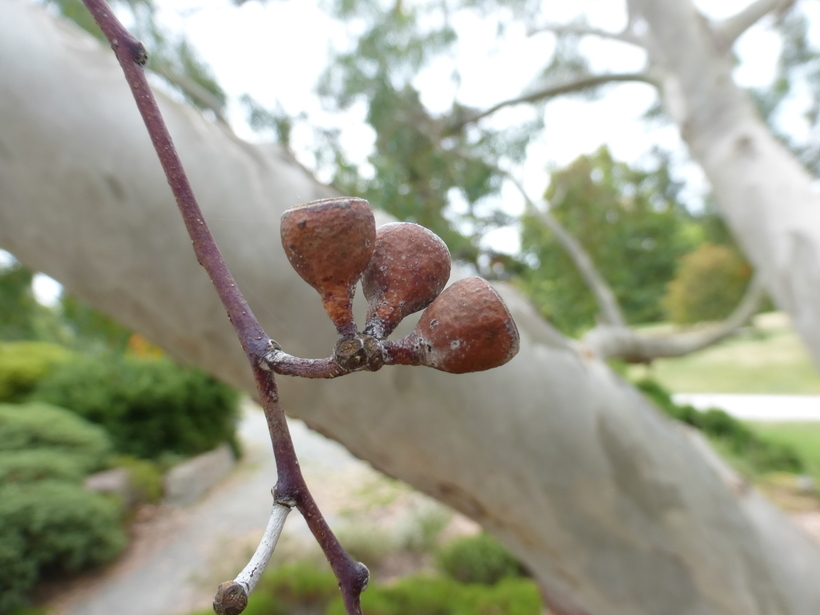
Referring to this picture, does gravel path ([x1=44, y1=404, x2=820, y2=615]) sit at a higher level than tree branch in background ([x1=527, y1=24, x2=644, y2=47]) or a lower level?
lower

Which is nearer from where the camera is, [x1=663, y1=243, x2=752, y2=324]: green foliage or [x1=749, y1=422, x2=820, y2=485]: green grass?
[x1=749, y1=422, x2=820, y2=485]: green grass

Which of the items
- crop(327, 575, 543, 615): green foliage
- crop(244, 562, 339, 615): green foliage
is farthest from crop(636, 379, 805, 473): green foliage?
crop(244, 562, 339, 615): green foliage

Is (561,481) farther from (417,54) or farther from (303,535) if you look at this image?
(303,535)

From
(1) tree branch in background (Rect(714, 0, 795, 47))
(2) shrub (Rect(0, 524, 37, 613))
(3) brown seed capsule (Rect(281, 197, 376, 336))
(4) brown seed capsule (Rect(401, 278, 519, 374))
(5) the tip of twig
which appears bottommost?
(5) the tip of twig

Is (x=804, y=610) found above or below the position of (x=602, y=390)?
below

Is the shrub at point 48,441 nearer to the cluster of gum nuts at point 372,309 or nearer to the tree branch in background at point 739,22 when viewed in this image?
the cluster of gum nuts at point 372,309

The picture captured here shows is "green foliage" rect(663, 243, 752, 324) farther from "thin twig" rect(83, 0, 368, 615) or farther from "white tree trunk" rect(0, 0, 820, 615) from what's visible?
"thin twig" rect(83, 0, 368, 615)

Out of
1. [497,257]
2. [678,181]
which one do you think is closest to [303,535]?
[497,257]
